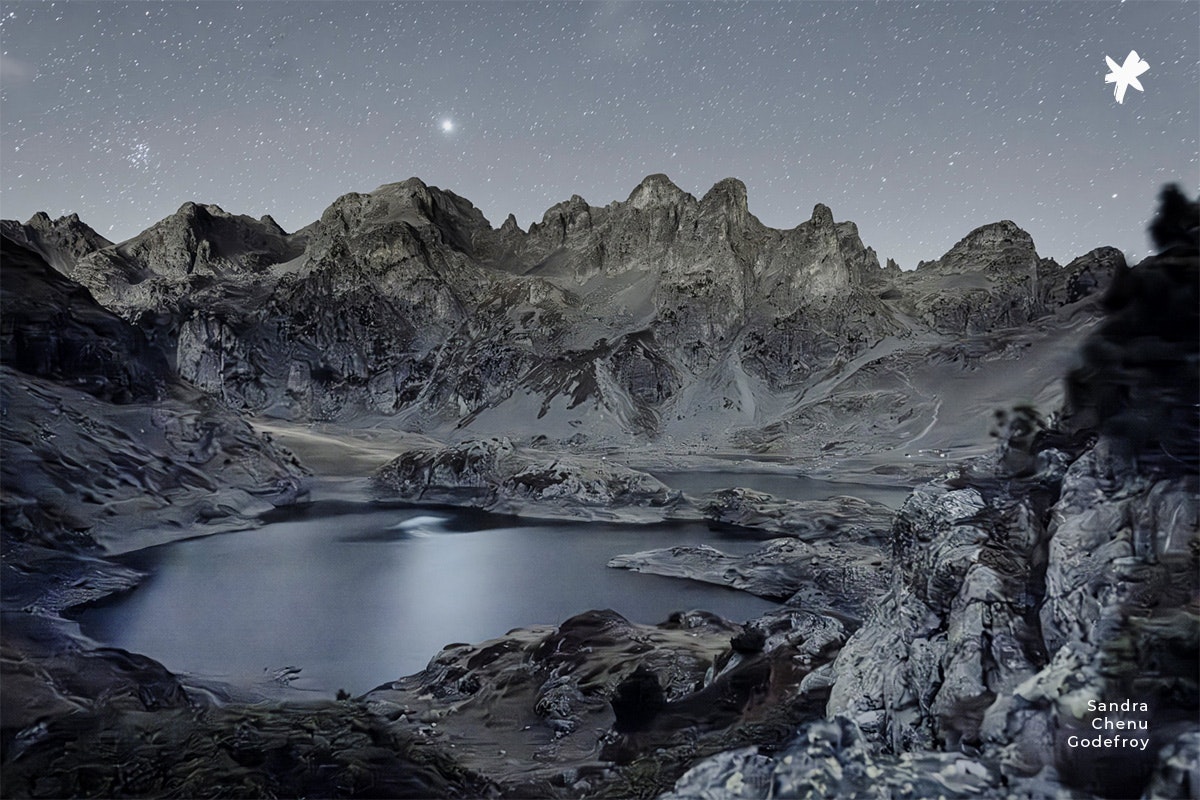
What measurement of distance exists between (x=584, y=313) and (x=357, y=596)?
46496mm

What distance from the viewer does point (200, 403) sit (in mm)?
14703

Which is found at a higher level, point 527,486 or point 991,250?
point 991,250

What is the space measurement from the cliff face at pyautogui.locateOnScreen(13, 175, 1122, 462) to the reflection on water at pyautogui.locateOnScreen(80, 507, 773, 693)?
21.4 metres

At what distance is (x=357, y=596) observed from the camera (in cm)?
1013

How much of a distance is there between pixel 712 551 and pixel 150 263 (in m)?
44.4

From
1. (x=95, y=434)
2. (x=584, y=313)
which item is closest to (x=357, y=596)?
(x=95, y=434)

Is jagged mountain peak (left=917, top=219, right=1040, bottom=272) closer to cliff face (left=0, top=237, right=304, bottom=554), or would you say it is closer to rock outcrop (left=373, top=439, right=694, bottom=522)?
rock outcrop (left=373, top=439, right=694, bottom=522)

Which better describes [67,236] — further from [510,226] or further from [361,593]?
[510,226]

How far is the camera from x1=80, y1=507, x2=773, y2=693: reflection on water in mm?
7867

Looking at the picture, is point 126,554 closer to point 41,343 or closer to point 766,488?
point 41,343

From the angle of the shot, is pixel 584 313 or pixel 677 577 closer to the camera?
pixel 677 577

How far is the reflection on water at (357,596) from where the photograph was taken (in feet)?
25.8

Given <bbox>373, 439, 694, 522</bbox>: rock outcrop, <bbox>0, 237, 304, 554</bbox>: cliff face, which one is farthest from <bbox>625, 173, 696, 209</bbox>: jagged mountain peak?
<bbox>0, 237, 304, 554</bbox>: cliff face

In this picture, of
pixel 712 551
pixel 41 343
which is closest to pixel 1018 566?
pixel 712 551
